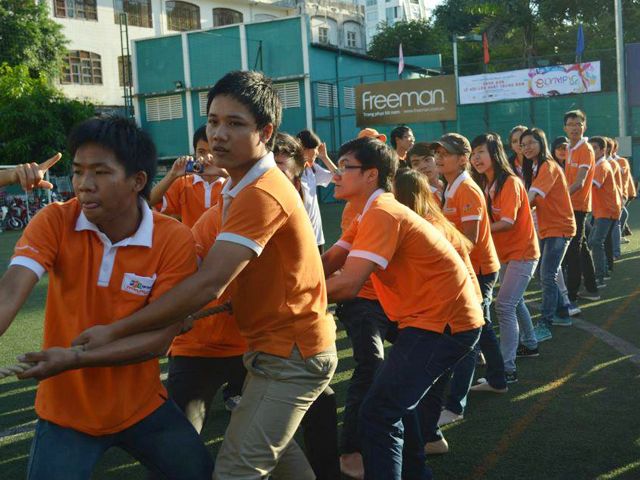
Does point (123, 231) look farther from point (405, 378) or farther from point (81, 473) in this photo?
point (405, 378)

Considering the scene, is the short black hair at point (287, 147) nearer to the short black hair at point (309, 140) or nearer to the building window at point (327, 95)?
the short black hair at point (309, 140)

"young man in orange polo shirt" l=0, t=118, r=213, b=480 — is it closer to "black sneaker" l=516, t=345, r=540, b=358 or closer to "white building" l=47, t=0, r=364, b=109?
"black sneaker" l=516, t=345, r=540, b=358

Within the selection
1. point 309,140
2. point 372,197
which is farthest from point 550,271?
point 372,197

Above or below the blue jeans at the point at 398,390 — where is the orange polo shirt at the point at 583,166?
above

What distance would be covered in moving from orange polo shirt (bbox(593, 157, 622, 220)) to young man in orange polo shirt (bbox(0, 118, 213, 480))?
333 inches

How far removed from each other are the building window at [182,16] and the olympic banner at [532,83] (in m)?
20.2

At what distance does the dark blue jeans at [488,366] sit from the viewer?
4.99 meters

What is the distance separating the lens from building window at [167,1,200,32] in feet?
156

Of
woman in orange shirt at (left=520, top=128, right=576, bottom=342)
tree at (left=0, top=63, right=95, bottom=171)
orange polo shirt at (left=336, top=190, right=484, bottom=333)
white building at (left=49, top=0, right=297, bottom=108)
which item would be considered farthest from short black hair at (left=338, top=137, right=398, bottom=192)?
white building at (left=49, top=0, right=297, bottom=108)

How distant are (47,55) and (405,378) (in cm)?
3923

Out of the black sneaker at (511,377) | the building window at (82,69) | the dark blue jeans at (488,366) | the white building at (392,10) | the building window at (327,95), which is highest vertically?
the white building at (392,10)

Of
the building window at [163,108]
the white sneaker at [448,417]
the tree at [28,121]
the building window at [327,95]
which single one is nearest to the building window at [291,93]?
the building window at [327,95]

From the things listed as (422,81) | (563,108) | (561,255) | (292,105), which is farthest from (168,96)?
(561,255)

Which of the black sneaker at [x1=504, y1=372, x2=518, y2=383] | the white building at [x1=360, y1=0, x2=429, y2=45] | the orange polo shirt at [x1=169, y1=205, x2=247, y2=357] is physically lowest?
the black sneaker at [x1=504, y1=372, x2=518, y2=383]
